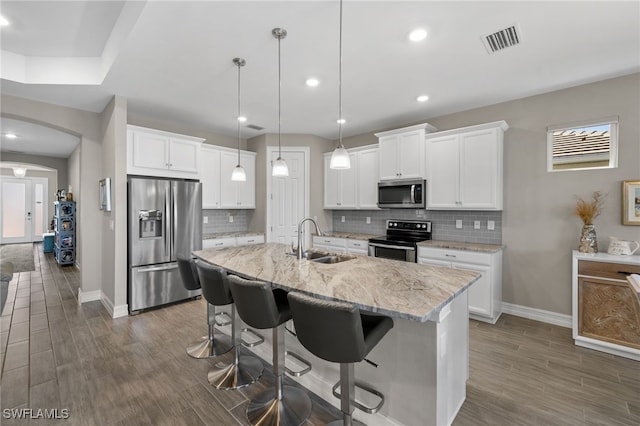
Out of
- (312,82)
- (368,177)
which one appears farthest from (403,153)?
(312,82)

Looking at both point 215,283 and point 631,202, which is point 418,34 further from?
point 631,202

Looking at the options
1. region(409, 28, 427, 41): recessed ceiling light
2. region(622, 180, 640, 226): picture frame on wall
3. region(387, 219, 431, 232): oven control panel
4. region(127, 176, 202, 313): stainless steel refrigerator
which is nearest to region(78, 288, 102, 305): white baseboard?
region(127, 176, 202, 313): stainless steel refrigerator

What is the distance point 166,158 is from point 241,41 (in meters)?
2.35

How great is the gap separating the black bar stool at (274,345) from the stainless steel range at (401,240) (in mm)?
2389

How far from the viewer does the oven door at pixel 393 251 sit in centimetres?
397

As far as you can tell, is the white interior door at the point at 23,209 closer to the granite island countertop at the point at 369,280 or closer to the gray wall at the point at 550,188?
the granite island countertop at the point at 369,280

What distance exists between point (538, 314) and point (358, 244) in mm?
2488

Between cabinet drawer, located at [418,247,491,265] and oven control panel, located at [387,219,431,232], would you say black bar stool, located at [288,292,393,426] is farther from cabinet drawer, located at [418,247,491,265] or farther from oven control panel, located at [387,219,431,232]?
oven control panel, located at [387,219,431,232]

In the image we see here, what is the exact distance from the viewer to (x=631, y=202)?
295 centimetres

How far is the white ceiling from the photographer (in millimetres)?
2105

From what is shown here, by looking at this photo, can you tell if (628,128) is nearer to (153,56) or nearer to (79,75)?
(153,56)

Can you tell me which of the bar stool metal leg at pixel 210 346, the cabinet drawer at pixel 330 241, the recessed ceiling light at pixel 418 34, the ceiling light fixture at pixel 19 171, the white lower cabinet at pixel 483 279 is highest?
the recessed ceiling light at pixel 418 34

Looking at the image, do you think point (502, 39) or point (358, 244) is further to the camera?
point (358, 244)

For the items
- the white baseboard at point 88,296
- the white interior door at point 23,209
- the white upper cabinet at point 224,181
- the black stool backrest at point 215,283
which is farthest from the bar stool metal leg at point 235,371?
the white interior door at point 23,209
